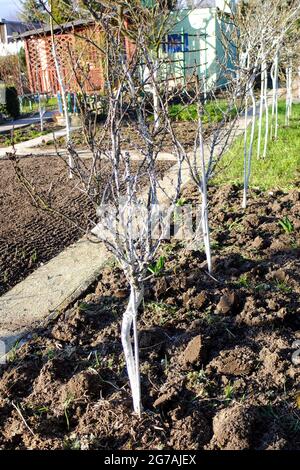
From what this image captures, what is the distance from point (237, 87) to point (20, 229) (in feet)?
8.49

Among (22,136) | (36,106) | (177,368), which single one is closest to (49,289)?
(177,368)

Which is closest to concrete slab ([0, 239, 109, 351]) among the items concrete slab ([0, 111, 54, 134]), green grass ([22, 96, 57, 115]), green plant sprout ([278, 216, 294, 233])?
green plant sprout ([278, 216, 294, 233])

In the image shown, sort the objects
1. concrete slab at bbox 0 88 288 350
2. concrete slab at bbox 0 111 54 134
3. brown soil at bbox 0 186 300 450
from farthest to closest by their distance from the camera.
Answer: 1. concrete slab at bbox 0 111 54 134
2. concrete slab at bbox 0 88 288 350
3. brown soil at bbox 0 186 300 450

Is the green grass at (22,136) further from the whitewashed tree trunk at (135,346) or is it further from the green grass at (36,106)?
the whitewashed tree trunk at (135,346)

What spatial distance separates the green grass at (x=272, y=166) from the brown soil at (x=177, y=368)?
2.04 meters

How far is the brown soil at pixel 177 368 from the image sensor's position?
227 cm

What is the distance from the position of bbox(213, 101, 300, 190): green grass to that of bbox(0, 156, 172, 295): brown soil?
1.22 m

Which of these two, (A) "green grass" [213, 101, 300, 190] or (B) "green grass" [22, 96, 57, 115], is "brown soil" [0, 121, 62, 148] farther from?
(B) "green grass" [22, 96, 57, 115]

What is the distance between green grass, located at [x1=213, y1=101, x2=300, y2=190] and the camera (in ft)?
19.9

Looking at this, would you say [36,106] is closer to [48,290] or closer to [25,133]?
[25,133]

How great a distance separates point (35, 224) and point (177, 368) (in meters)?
3.06

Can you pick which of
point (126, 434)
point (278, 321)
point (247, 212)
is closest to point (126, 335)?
point (126, 434)

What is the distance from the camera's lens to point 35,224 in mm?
5316

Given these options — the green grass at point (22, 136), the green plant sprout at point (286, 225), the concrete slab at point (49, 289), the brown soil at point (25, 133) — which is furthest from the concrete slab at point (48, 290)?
the green grass at point (22, 136)
